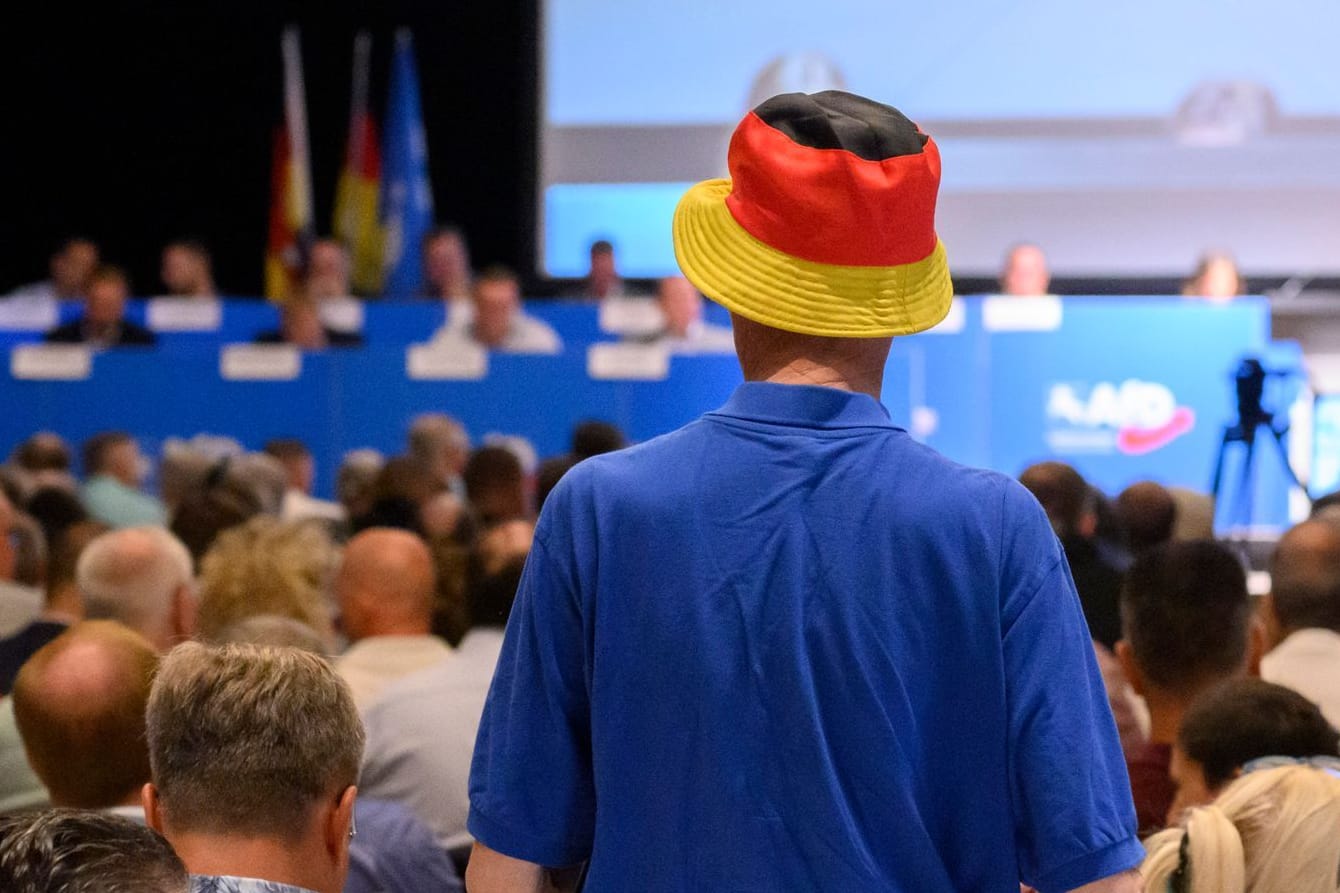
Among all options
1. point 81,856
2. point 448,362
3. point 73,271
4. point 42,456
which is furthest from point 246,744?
point 73,271

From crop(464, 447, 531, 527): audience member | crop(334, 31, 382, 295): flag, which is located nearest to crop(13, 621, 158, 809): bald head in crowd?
crop(464, 447, 531, 527): audience member

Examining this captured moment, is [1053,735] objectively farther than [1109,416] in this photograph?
No

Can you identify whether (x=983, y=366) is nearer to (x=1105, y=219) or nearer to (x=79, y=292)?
(x=1105, y=219)

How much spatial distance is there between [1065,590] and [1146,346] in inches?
215

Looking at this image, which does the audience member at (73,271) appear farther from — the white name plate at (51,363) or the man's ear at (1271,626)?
the man's ear at (1271,626)

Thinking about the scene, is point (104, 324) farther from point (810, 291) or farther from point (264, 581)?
point (810, 291)

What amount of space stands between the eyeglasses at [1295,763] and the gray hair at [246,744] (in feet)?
3.24

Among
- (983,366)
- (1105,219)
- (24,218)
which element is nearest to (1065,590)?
(983,366)

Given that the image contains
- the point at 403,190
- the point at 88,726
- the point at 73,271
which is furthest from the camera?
the point at 403,190

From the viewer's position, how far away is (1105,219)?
8539 mm

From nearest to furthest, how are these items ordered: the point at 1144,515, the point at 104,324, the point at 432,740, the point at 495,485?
the point at 432,740 < the point at 1144,515 < the point at 495,485 < the point at 104,324

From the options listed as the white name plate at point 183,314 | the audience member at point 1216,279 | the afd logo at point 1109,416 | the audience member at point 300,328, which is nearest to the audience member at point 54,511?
the audience member at point 300,328

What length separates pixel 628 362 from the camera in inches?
261

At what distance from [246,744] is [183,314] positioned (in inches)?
239
